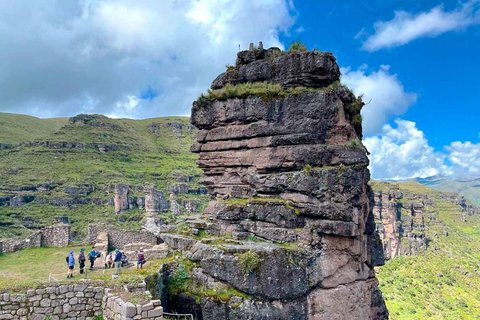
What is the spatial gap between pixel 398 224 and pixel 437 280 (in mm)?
43169

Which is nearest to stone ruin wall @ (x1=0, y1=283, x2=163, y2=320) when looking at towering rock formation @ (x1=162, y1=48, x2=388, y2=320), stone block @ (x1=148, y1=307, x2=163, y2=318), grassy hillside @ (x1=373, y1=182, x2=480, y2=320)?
stone block @ (x1=148, y1=307, x2=163, y2=318)

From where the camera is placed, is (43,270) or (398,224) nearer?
(43,270)

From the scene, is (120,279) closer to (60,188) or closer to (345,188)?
(345,188)

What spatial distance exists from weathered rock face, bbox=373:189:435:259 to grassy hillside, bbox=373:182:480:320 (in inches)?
184

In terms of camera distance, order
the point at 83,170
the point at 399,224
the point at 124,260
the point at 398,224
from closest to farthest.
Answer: the point at 124,260, the point at 398,224, the point at 399,224, the point at 83,170

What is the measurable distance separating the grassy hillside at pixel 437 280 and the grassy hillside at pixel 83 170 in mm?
75510

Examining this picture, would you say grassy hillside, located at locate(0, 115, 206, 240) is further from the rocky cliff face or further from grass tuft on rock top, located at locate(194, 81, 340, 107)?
grass tuft on rock top, located at locate(194, 81, 340, 107)

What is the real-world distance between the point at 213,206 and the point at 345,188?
7.99 metres

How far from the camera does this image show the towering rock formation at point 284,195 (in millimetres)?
15539

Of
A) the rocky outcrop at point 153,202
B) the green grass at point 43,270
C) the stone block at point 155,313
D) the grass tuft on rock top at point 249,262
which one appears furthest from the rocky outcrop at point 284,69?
the rocky outcrop at point 153,202

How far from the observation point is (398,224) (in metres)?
131

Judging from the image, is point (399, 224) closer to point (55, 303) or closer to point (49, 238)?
point (49, 238)

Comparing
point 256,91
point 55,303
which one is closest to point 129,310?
point 55,303

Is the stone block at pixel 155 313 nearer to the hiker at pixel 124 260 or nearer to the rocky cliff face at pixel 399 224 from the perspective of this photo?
the hiker at pixel 124 260
